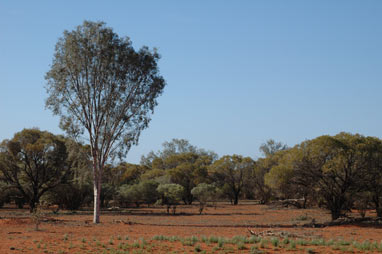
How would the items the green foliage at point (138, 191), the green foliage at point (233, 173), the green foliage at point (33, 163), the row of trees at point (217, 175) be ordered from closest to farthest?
the row of trees at point (217, 175), the green foliage at point (33, 163), the green foliage at point (138, 191), the green foliage at point (233, 173)

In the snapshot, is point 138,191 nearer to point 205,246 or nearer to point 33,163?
point 33,163

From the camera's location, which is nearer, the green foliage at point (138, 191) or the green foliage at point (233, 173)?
the green foliage at point (138, 191)

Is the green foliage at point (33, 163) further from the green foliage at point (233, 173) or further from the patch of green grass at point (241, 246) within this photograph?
the green foliage at point (233, 173)

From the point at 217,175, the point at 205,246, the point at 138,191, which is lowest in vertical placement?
the point at 205,246

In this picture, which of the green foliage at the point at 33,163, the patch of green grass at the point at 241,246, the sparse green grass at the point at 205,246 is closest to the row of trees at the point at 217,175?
the green foliage at the point at 33,163

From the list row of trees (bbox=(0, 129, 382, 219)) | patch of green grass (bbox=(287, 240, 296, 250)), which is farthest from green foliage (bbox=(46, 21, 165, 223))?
patch of green grass (bbox=(287, 240, 296, 250))

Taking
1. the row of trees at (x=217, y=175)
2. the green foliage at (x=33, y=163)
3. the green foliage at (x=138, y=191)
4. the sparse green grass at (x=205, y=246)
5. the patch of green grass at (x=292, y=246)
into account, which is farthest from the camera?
the green foliage at (x=138, y=191)

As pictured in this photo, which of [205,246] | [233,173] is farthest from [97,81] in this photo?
[233,173]

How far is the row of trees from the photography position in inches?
1234

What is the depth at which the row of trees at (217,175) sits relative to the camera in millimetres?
31344

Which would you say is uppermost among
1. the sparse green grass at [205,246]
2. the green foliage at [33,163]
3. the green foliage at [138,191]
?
the green foliage at [33,163]

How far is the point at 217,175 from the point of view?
77.4 metres

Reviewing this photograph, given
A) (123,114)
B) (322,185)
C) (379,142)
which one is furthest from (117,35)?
(379,142)

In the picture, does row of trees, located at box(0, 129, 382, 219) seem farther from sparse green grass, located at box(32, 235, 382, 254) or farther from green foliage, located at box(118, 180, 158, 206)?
sparse green grass, located at box(32, 235, 382, 254)
